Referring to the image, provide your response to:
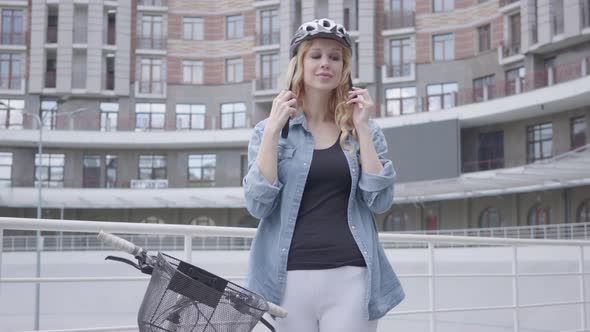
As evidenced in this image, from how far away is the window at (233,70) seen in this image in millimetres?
43219

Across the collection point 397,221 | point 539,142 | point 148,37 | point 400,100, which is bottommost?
point 397,221

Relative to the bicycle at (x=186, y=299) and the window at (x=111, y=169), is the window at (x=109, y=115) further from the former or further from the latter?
the bicycle at (x=186, y=299)

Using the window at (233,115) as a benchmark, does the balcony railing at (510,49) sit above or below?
above

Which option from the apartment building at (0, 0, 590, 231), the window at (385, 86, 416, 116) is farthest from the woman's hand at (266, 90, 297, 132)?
the window at (385, 86, 416, 116)

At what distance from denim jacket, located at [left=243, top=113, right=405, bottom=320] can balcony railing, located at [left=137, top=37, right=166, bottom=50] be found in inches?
1646

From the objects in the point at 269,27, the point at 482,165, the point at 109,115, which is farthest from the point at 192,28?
the point at 482,165

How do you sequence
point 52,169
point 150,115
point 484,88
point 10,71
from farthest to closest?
point 150,115, point 10,71, point 52,169, point 484,88

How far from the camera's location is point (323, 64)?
7.87 feet

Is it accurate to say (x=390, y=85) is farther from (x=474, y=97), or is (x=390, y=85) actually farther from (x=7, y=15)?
(x=7, y=15)

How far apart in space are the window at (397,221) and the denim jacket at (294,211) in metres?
35.6

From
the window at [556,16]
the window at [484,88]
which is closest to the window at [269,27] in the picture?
the window at [484,88]

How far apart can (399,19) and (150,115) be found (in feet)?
49.2

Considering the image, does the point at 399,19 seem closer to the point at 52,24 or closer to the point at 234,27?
the point at 234,27

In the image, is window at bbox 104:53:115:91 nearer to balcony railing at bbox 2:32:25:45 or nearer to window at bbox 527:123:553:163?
A: balcony railing at bbox 2:32:25:45
